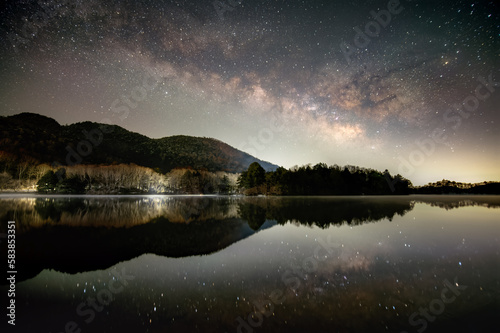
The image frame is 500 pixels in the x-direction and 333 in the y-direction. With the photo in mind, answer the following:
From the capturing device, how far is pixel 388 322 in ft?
15.3

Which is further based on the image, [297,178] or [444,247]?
[297,178]

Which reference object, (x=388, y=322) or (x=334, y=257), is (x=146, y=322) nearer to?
(x=388, y=322)

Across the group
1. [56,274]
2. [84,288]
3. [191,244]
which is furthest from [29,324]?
[191,244]

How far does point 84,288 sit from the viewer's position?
21.0ft

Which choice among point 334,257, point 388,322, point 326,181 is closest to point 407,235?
point 334,257

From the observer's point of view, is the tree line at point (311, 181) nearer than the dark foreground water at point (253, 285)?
No

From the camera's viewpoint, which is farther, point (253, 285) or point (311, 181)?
point (311, 181)

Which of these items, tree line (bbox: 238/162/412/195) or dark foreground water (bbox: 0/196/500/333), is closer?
dark foreground water (bbox: 0/196/500/333)

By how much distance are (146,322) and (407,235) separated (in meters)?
14.6

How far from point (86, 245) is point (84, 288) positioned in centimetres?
529

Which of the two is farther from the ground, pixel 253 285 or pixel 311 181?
pixel 311 181

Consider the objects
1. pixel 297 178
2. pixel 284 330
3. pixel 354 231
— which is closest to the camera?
pixel 284 330

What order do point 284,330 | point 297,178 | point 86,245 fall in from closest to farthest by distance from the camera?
1. point 284,330
2. point 86,245
3. point 297,178

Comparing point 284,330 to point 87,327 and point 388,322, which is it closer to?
point 388,322
